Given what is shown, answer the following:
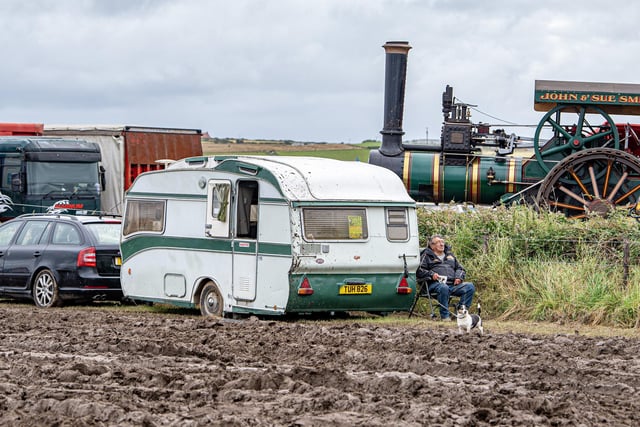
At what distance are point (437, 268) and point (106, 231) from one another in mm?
5630

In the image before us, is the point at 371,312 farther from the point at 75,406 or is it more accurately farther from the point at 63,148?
the point at 63,148

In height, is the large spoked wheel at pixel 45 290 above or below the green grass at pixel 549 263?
below

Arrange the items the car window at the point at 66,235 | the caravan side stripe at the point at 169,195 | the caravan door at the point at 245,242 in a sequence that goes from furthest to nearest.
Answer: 1. the car window at the point at 66,235
2. the caravan side stripe at the point at 169,195
3. the caravan door at the point at 245,242

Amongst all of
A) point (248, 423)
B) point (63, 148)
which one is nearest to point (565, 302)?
point (248, 423)

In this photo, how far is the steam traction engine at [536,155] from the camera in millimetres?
22719

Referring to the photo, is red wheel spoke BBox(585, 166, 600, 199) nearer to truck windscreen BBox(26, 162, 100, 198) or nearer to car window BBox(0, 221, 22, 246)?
car window BBox(0, 221, 22, 246)

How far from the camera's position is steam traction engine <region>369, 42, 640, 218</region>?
22719mm

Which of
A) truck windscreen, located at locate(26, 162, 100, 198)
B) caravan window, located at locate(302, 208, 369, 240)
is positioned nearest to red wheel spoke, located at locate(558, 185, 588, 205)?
caravan window, located at locate(302, 208, 369, 240)

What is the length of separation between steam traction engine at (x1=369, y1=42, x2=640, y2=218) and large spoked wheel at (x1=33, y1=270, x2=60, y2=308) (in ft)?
26.1

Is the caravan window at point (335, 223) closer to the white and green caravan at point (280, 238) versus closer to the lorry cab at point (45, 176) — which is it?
the white and green caravan at point (280, 238)

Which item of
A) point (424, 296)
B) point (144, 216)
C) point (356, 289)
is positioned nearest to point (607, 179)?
point (424, 296)

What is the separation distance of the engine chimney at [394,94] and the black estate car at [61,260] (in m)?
7.76

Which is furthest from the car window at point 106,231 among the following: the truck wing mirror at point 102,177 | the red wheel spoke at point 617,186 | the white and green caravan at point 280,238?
the truck wing mirror at point 102,177

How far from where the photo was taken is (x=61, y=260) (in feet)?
59.9
